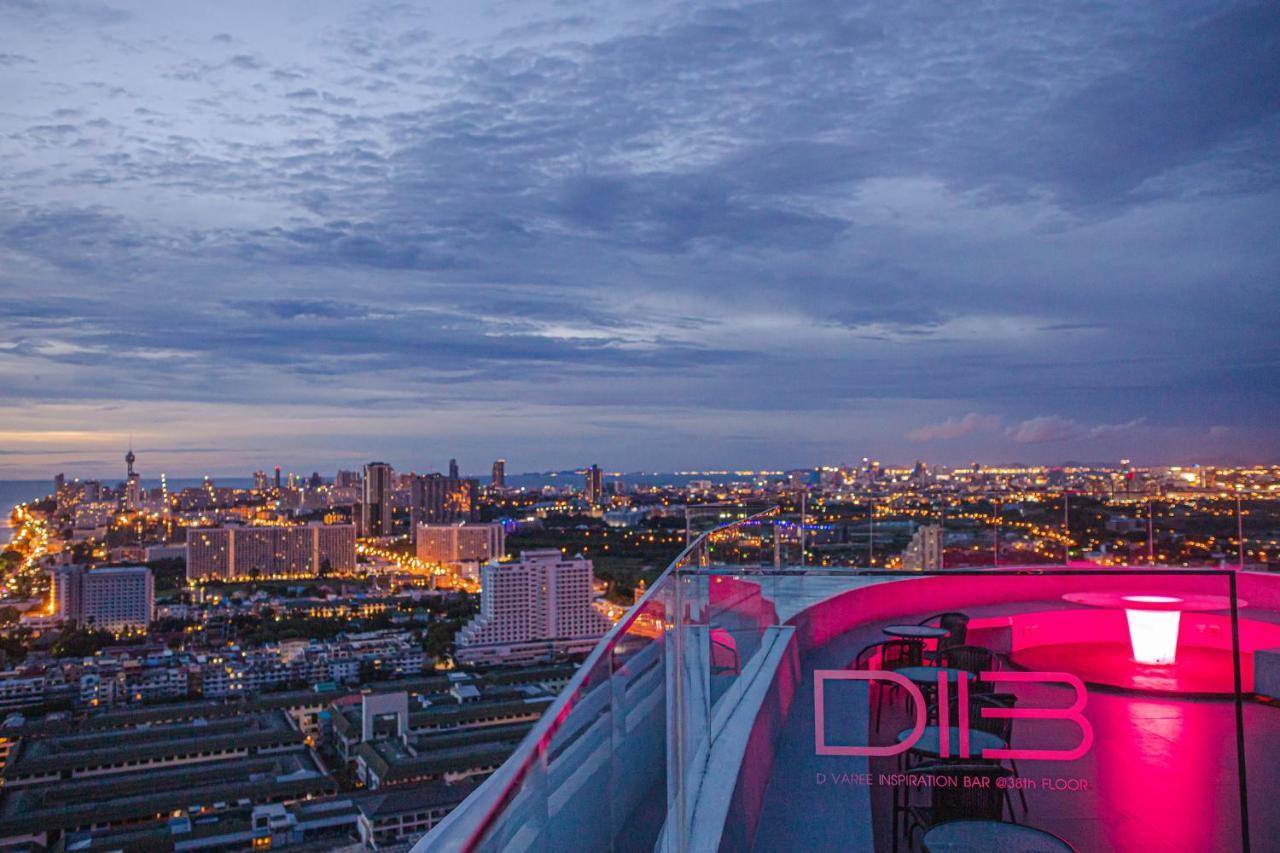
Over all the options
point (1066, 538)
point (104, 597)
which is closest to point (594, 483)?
point (104, 597)

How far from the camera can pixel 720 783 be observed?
9.12 feet

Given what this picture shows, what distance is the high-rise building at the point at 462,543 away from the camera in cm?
5013

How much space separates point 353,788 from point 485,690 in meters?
6.83

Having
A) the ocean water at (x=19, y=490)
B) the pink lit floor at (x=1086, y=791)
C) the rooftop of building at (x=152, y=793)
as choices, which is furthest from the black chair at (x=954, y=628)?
the ocean water at (x=19, y=490)

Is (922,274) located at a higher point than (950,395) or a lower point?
higher

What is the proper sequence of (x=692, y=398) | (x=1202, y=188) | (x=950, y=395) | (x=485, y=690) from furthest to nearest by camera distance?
1. (x=692, y=398)
2. (x=950, y=395)
3. (x=485, y=690)
4. (x=1202, y=188)

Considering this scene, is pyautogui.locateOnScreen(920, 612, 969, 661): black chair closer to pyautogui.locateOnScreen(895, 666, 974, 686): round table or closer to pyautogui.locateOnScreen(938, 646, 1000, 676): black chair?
pyautogui.locateOnScreen(938, 646, 1000, 676): black chair

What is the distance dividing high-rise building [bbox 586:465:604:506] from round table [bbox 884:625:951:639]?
40.4m

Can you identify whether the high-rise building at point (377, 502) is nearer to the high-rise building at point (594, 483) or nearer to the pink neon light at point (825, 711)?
the high-rise building at point (594, 483)

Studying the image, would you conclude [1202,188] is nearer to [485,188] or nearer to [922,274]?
[922,274]

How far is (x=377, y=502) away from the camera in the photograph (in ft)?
210

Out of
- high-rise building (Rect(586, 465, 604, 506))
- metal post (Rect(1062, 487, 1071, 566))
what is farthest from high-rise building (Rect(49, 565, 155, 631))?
metal post (Rect(1062, 487, 1071, 566))

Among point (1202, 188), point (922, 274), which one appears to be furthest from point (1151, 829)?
point (922, 274)

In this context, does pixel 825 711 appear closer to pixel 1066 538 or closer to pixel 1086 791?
pixel 1086 791
